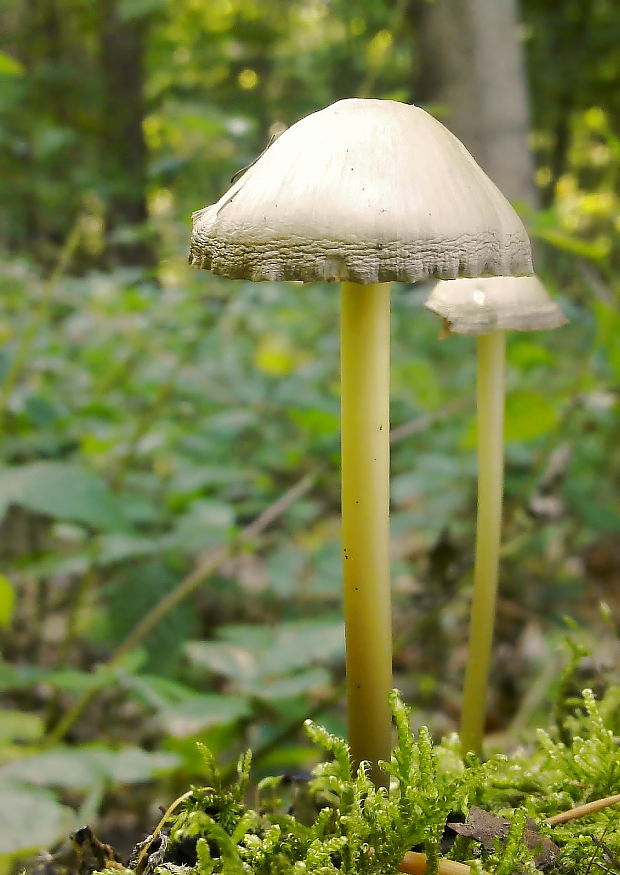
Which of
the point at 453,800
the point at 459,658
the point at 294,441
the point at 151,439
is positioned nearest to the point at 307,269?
the point at 453,800

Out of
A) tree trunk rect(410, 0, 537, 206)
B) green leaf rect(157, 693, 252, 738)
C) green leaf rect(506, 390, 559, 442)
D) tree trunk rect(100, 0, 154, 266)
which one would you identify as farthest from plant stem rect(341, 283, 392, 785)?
tree trunk rect(100, 0, 154, 266)

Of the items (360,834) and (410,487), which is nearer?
Result: (360,834)

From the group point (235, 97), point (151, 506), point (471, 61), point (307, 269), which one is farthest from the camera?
point (235, 97)

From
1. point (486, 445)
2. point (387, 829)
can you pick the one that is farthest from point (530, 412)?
point (387, 829)

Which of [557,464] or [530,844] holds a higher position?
[557,464]

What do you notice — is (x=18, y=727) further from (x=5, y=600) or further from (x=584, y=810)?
(x=584, y=810)

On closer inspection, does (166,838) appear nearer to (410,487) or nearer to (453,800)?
(453,800)

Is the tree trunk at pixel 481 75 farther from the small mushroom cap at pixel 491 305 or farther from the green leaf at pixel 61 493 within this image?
the green leaf at pixel 61 493

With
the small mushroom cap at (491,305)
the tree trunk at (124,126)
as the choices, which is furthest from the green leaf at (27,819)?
the tree trunk at (124,126)
